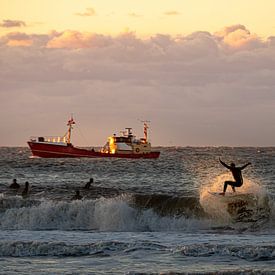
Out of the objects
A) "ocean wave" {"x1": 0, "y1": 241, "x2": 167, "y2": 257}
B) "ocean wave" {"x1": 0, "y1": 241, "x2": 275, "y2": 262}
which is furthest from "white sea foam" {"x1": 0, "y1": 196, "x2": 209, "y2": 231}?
"ocean wave" {"x1": 0, "y1": 241, "x2": 275, "y2": 262}

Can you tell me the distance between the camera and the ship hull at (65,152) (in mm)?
95688

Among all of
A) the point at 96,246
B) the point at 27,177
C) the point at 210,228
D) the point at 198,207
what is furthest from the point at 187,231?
the point at 27,177

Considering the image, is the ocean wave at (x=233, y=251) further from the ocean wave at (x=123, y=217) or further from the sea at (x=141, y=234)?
the ocean wave at (x=123, y=217)

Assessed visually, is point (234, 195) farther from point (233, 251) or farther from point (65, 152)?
point (65, 152)

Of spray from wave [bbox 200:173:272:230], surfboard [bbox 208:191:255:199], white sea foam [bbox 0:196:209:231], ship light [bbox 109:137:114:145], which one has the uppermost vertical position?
ship light [bbox 109:137:114:145]

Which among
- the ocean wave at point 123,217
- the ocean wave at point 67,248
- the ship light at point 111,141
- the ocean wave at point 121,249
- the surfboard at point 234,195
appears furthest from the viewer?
the ship light at point 111,141

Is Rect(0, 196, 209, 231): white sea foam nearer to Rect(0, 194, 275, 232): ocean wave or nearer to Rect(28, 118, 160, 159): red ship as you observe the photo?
Rect(0, 194, 275, 232): ocean wave

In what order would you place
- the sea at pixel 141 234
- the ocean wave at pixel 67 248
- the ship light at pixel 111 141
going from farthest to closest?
the ship light at pixel 111 141
the ocean wave at pixel 67 248
the sea at pixel 141 234

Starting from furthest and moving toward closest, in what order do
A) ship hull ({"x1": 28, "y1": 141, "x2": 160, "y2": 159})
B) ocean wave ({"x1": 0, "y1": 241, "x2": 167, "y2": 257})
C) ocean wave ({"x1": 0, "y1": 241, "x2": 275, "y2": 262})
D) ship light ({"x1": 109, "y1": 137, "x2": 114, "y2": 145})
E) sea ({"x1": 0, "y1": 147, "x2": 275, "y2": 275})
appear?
ship light ({"x1": 109, "y1": 137, "x2": 114, "y2": 145})
ship hull ({"x1": 28, "y1": 141, "x2": 160, "y2": 159})
ocean wave ({"x1": 0, "y1": 241, "x2": 167, "y2": 257})
ocean wave ({"x1": 0, "y1": 241, "x2": 275, "y2": 262})
sea ({"x1": 0, "y1": 147, "x2": 275, "y2": 275})

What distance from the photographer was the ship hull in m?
95.7

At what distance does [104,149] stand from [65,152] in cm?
926

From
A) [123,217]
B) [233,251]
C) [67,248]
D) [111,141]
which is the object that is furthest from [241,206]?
[111,141]

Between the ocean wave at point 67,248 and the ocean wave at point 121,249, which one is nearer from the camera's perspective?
the ocean wave at point 121,249

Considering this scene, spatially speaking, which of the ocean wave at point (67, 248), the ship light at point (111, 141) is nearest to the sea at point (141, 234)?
the ocean wave at point (67, 248)
